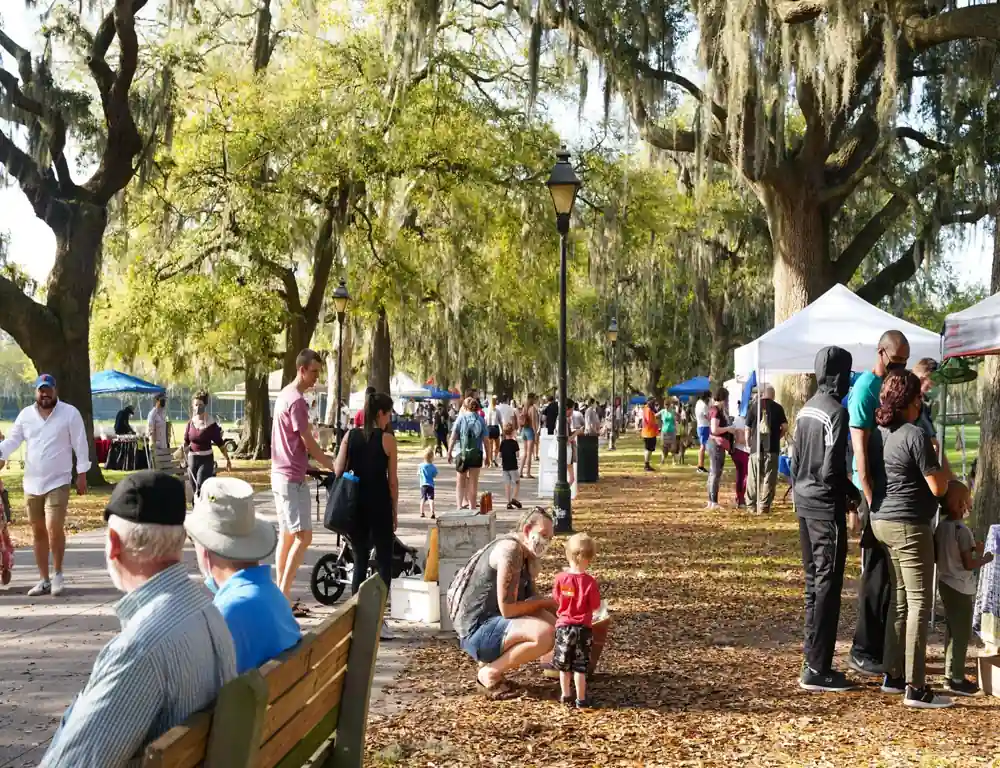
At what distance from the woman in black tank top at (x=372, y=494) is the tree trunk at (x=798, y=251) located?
12.7m

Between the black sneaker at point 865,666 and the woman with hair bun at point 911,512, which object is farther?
the black sneaker at point 865,666

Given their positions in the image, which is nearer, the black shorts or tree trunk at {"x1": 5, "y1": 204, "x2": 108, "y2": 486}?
the black shorts

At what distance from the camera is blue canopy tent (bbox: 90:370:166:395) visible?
111 feet

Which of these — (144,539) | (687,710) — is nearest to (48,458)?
(687,710)

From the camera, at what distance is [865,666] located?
23.3 ft

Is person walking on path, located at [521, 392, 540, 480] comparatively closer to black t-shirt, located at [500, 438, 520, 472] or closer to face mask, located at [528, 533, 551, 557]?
black t-shirt, located at [500, 438, 520, 472]

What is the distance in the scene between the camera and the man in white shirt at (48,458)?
942 centimetres

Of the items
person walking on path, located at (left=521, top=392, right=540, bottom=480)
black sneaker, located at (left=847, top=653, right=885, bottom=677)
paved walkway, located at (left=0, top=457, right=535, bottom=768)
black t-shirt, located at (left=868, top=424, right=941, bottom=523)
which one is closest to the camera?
paved walkway, located at (left=0, top=457, right=535, bottom=768)

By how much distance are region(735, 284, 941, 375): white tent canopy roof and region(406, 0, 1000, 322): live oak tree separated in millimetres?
3245

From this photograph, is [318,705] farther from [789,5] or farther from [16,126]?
[16,126]

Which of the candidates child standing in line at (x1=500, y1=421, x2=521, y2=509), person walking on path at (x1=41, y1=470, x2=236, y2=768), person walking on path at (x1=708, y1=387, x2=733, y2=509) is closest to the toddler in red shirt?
person walking on path at (x1=41, y1=470, x2=236, y2=768)

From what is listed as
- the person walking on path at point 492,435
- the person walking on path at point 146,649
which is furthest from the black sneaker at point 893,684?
the person walking on path at point 492,435

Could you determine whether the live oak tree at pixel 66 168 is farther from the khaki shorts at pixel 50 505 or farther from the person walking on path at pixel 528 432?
the khaki shorts at pixel 50 505

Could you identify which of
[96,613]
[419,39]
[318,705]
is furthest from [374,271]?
[318,705]
